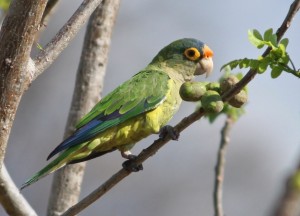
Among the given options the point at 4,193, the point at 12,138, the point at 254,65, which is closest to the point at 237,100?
the point at 254,65

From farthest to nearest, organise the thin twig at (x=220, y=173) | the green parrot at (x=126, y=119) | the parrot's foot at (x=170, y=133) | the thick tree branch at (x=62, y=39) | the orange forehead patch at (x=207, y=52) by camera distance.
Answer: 1. the orange forehead patch at (x=207, y=52)
2. the green parrot at (x=126, y=119)
3. the thin twig at (x=220, y=173)
4. the parrot's foot at (x=170, y=133)
5. the thick tree branch at (x=62, y=39)

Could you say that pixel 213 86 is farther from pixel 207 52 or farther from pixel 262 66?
pixel 207 52

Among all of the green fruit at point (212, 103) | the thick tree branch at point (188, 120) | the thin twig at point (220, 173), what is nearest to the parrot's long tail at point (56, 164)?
the thick tree branch at point (188, 120)

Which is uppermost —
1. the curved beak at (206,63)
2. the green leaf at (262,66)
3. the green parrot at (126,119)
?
the curved beak at (206,63)

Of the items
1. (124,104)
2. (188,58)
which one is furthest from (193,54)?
(124,104)

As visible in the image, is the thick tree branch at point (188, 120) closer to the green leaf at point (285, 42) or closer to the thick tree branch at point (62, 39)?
the green leaf at point (285, 42)

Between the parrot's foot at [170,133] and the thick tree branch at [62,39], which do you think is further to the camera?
the parrot's foot at [170,133]

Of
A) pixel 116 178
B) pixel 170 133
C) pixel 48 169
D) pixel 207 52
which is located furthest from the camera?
pixel 207 52

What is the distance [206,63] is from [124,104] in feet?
2.87

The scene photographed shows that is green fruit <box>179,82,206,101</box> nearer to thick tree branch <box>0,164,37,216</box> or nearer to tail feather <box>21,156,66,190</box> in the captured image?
thick tree branch <box>0,164,37,216</box>

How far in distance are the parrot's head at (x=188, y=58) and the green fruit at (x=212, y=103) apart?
229 cm

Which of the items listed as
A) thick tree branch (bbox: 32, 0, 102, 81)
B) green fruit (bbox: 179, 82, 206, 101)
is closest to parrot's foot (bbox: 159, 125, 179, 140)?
green fruit (bbox: 179, 82, 206, 101)

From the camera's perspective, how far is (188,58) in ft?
16.9

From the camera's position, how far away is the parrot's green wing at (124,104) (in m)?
4.18
